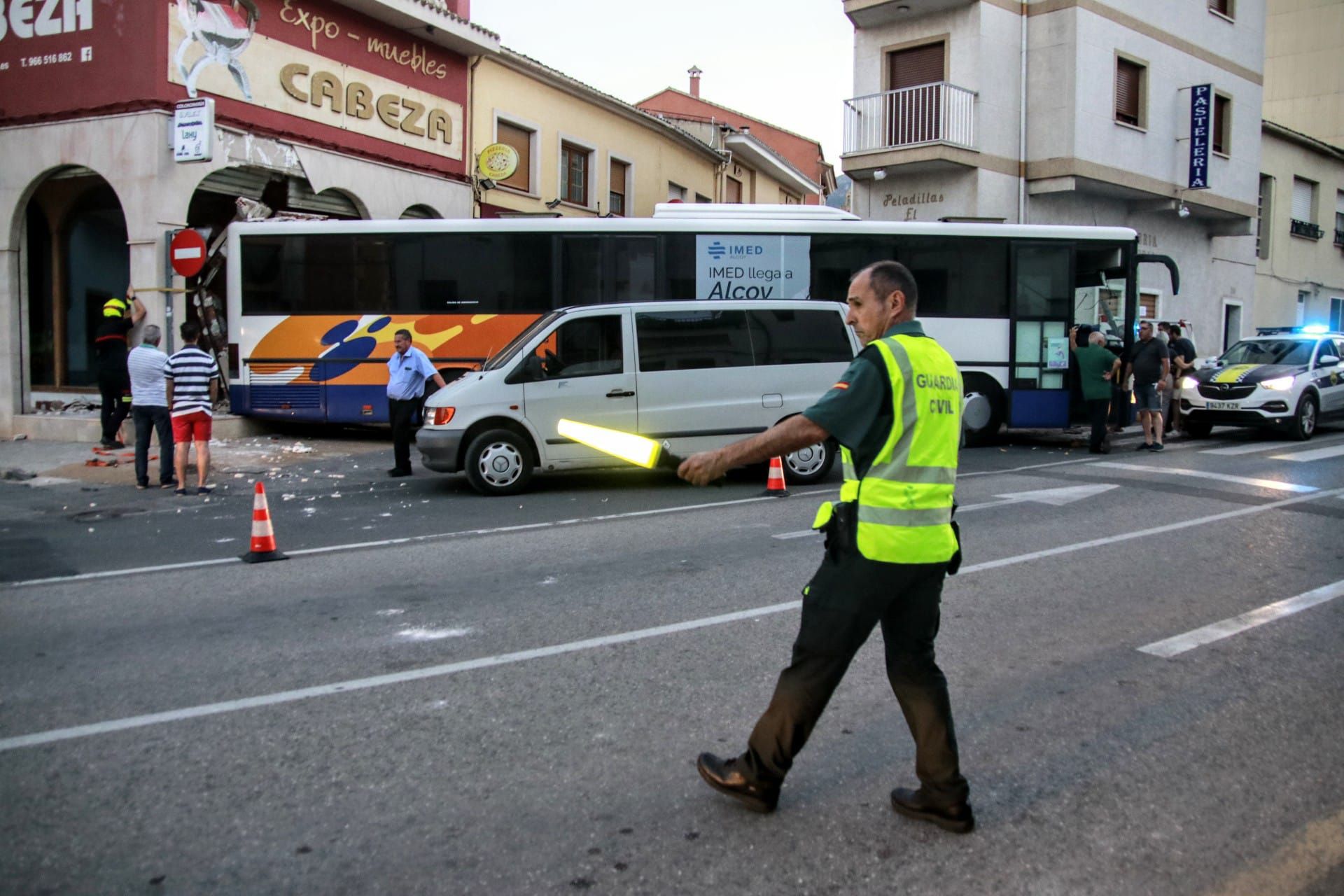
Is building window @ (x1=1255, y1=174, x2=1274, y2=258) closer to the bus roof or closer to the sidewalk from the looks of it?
the bus roof

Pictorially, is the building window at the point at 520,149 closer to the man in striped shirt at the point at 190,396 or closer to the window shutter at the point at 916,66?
the window shutter at the point at 916,66

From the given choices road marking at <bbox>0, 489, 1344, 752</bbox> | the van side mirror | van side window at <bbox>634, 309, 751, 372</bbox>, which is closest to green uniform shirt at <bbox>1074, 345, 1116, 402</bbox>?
van side window at <bbox>634, 309, 751, 372</bbox>

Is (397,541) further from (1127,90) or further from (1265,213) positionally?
(1265,213)

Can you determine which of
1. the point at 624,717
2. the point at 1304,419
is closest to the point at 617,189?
the point at 1304,419

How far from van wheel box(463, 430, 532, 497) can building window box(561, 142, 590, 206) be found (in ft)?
48.7

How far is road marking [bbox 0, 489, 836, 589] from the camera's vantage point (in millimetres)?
7770

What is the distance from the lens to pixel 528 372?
11.4 meters

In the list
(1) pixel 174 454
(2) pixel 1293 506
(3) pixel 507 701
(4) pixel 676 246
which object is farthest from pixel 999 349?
(3) pixel 507 701

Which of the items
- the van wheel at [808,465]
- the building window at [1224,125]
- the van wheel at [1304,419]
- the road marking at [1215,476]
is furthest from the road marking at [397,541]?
the building window at [1224,125]

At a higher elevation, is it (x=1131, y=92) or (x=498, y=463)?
(x=1131, y=92)

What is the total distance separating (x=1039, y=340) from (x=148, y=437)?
11865 millimetres

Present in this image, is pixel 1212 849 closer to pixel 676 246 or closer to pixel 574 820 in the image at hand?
pixel 574 820

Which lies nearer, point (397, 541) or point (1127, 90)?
point (397, 541)

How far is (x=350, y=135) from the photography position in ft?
63.8
